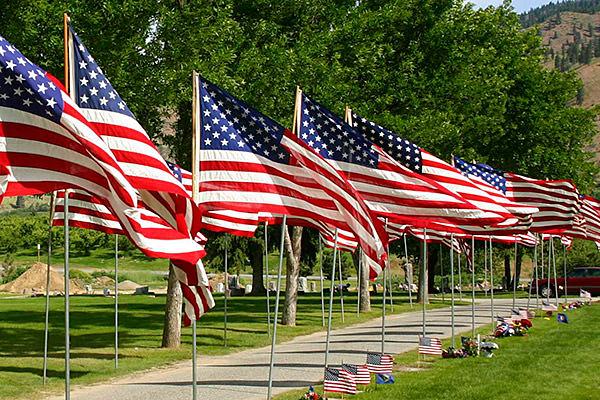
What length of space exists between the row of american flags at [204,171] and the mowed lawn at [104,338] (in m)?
3.09

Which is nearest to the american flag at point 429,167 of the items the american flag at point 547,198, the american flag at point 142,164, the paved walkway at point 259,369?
the paved walkway at point 259,369

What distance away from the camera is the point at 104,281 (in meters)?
68.3

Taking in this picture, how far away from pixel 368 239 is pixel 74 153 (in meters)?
4.82

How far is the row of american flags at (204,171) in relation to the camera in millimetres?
8789

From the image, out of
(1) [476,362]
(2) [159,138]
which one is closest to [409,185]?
(1) [476,362]

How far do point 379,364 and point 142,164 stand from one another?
7.60 meters

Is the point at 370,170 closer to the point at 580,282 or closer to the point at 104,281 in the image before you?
the point at 580,282

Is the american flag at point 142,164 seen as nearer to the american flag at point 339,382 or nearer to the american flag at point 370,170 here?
the american flag at point 339,382

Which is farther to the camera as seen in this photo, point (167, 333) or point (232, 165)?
point (167, 333)

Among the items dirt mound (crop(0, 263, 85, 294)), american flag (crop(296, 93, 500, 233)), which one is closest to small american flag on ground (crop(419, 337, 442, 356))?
american flag (crop(296, 93, 500, 233))

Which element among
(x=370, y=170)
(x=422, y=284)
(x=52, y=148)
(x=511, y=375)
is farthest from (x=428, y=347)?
(x=422, y=284)

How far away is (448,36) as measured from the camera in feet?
117

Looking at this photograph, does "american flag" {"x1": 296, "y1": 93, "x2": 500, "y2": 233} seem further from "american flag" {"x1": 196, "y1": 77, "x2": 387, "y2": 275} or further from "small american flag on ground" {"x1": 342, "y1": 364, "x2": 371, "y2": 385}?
"small american flag on ground" {"x1": 342, "y1": 364, "x2": 371, "y2": 385}

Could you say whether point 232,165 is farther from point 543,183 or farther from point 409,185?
point 543,183
